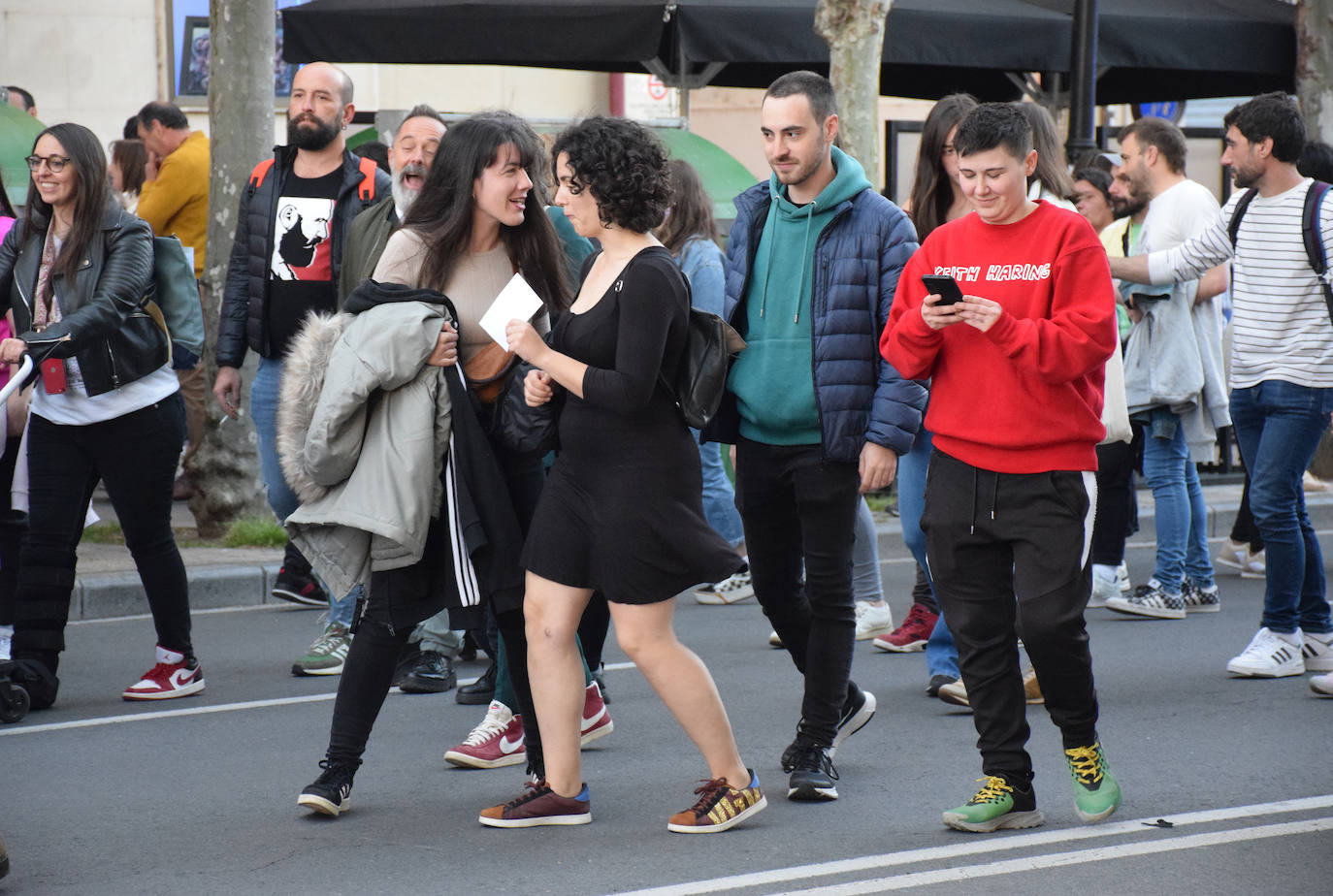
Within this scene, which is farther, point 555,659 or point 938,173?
point 938,173

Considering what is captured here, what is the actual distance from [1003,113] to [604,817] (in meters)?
2.14

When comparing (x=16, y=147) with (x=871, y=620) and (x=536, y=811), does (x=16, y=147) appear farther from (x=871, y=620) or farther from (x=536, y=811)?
(x=536, y=811)

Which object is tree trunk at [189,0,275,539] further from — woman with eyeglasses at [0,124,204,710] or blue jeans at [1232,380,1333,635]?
blue jeans at [1232,380,1333,635]

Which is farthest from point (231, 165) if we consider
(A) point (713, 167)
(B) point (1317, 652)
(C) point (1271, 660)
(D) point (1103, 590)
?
(B) point (1317, 652)

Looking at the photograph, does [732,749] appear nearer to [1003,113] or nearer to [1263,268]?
[1003,113]

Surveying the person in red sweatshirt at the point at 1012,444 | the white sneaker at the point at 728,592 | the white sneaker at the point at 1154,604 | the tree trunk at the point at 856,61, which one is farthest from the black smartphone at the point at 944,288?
the tree trunk at the point at 856,61

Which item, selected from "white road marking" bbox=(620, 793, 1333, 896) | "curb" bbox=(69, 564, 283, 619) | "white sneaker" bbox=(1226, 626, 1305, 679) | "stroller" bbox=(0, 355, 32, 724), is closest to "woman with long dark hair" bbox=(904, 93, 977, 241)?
"white sneaker" bbox=(1226, 626, 1305, 679)

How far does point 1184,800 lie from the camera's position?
4.76m

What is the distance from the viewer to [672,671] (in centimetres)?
436

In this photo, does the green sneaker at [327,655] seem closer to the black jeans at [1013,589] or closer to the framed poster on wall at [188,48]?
the black jeans at [1013,589]

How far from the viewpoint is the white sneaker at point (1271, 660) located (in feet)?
21.0

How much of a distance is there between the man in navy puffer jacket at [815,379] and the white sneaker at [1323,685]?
6.74 feet

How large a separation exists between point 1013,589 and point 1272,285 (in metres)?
2.57

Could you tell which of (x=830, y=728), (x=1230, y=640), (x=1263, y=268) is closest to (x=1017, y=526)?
(x=830, y=728)
